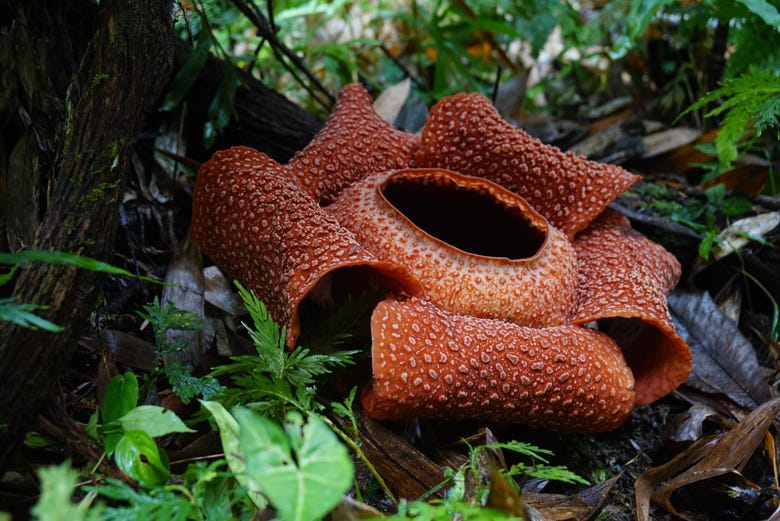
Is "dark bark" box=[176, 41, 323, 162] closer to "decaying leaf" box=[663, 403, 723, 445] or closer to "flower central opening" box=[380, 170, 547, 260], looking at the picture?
"flower central opening" box=[380, 170, 547, 260]

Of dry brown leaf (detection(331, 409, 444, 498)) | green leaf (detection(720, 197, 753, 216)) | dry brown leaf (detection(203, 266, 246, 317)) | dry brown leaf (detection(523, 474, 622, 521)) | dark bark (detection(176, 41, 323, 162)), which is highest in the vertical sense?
dark bark (detection(176, 41, 323, 162))

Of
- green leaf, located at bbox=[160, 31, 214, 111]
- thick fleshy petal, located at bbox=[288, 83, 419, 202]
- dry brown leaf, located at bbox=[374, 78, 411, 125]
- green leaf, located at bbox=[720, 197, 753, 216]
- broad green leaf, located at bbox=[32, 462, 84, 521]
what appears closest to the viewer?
broad green leaf, located at bbox=[32, 462, 84, 521]

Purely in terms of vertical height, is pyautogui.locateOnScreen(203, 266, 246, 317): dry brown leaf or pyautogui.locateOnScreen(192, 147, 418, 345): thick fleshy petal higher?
pyautogui.locateOnScreen(192, 147, 418, 345): thick fleshy petal

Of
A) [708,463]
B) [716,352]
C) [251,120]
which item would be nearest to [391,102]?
[251,120]

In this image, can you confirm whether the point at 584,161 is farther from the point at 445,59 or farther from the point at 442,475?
the point at 445,59

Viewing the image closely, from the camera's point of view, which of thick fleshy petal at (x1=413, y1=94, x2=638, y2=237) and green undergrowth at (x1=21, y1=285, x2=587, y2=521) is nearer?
green undergrowth at (x1=21, y1=285, x2=587, y2=521)

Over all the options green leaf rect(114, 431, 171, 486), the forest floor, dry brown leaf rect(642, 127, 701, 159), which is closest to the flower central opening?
the forest floor

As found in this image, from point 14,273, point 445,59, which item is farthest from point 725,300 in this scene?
point 14,273

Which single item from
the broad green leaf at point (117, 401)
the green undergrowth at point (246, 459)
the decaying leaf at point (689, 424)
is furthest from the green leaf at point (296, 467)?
the decaying leaf at point (689, 424)

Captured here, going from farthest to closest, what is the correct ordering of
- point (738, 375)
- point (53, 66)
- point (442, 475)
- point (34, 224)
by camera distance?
point (738, 375) < point (53, 66) < point (442, 475) < point (34, 224)
